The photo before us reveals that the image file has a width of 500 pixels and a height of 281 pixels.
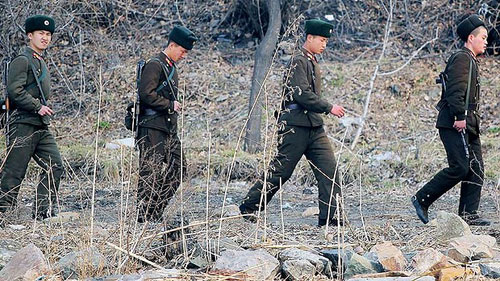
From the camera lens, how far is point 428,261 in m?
5.81

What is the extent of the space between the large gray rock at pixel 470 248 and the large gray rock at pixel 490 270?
6.2 inches

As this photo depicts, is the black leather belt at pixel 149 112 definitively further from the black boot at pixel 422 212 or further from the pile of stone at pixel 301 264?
the black boot at pixel 422 212

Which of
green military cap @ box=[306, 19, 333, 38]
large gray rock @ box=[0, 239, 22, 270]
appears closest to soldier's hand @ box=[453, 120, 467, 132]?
green military cap @ box=[306, 19, 333, 38]

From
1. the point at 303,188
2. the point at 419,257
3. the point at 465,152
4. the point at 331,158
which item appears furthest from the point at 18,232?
the point at 303,188

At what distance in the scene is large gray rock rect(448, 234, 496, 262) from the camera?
6.04 meters

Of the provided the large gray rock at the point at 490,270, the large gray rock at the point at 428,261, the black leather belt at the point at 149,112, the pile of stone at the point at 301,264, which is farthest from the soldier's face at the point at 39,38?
the large gray rock at the point at 490,270

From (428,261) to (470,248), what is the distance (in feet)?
1.56

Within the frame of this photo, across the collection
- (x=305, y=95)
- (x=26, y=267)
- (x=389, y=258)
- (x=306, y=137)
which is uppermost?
(x=305, y=95)

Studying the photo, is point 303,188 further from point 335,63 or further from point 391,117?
point 335,63

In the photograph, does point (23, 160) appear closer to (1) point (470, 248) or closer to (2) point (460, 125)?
(2) point (460, 125)

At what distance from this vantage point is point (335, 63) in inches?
648

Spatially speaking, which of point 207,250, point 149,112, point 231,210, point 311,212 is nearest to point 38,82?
point 149,112

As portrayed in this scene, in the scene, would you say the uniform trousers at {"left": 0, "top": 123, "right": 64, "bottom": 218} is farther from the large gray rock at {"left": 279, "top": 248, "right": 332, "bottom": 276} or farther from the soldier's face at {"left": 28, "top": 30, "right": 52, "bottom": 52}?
the large gray rock at {"left": 279, "top": 248, "right": 332, "bottom": 276}

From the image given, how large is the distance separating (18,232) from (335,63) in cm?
1006
